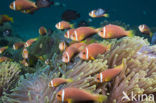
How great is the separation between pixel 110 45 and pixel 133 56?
17.1 inches

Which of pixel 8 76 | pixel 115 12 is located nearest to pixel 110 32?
pixel 8 76

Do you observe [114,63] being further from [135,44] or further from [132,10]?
[132,10]

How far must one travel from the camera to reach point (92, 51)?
2428 millimetres

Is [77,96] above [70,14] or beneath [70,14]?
beneath

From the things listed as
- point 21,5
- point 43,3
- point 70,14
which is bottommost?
point 21,5

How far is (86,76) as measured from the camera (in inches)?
87.4

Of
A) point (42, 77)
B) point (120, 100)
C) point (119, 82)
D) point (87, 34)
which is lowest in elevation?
point (120, 100)

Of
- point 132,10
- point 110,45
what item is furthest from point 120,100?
point 132,10

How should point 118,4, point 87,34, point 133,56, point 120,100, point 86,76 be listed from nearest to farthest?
point 120,100 < point 86,76 < point 133,56 < point 87,34 < point 118,4

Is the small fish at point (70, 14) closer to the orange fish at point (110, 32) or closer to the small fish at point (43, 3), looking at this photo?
the small fish at point (43, 3)

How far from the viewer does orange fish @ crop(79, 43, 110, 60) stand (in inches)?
93.0

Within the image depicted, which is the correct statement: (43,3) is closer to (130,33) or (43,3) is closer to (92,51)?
(130,33)

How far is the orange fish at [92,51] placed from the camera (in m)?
2.36

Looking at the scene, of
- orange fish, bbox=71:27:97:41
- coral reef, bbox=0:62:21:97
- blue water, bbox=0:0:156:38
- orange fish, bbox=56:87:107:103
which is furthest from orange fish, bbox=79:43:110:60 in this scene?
blue water, bbox=0:0:156:38
